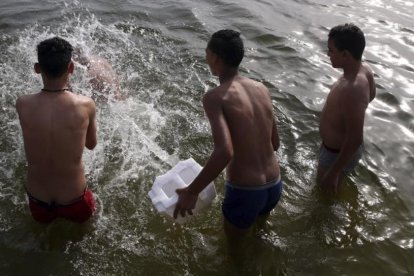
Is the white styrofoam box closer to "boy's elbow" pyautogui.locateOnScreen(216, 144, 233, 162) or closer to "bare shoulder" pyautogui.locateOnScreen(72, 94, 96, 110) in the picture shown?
"boy's elbow" pyautogui.locateOnScreen(216, 144, 233, 162)

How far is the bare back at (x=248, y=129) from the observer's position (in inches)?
126

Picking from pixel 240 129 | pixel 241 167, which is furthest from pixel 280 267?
pixel 240 129

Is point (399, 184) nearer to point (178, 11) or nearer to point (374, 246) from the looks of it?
point (374, 246)

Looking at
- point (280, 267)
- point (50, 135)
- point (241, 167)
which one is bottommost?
point (280, 267)

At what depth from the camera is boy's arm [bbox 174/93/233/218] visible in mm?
2877

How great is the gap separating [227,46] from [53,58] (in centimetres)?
132

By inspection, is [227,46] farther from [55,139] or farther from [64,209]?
[64,209]

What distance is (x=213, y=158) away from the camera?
9.46 ft

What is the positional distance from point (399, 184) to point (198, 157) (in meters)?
2.39

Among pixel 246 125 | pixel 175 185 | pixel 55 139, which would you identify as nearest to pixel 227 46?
pixel 246 125

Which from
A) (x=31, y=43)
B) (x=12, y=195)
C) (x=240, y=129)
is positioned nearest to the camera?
(x=240, y=129)

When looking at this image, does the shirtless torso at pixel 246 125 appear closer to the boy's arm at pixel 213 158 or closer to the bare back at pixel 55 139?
the boy's arm at pixel 213 158

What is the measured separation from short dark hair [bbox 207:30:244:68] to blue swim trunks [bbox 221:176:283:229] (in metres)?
1.00

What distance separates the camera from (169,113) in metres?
6.02
